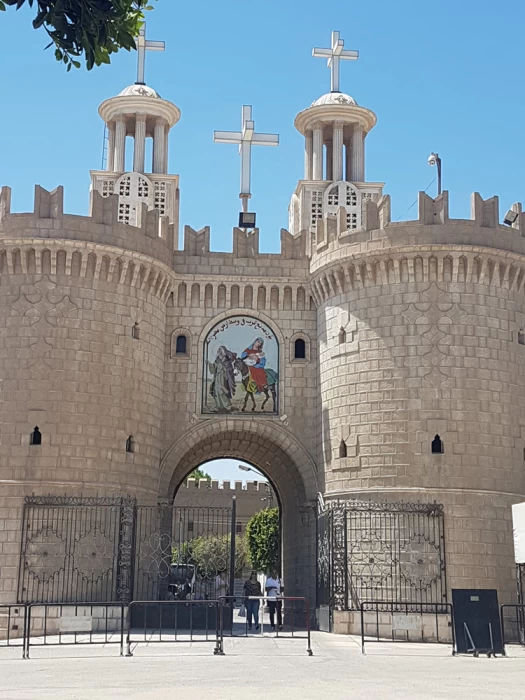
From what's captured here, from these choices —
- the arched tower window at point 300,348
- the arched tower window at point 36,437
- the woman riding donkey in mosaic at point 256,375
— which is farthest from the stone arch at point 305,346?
the arched tower window at point 36,437

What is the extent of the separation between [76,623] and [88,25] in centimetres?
1843

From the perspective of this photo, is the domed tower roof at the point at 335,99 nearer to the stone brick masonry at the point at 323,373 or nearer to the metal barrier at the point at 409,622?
the stone brick masonry at the point at 323,373

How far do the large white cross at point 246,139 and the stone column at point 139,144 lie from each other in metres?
6.60

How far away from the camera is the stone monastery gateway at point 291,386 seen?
2880 cm

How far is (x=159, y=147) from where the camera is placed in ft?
147

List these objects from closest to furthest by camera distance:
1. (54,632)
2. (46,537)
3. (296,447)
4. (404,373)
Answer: (54,632)
(46,537)
(404,373)
(296,447)

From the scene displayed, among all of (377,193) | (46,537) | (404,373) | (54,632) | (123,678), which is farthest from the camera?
(377,193)

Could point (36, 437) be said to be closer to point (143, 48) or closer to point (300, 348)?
point (300, 348)

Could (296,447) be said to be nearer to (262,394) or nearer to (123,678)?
(262,394)

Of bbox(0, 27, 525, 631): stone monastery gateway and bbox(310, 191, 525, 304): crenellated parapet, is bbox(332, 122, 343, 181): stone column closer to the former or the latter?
bbox(0, 27, 525, 631): stone monastery gateway

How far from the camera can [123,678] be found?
16.1 meters

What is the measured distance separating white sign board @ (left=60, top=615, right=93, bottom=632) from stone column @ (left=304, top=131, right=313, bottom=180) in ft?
79.6

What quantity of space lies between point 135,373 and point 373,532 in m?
9.18

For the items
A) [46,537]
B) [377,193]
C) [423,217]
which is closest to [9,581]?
[46,537]
